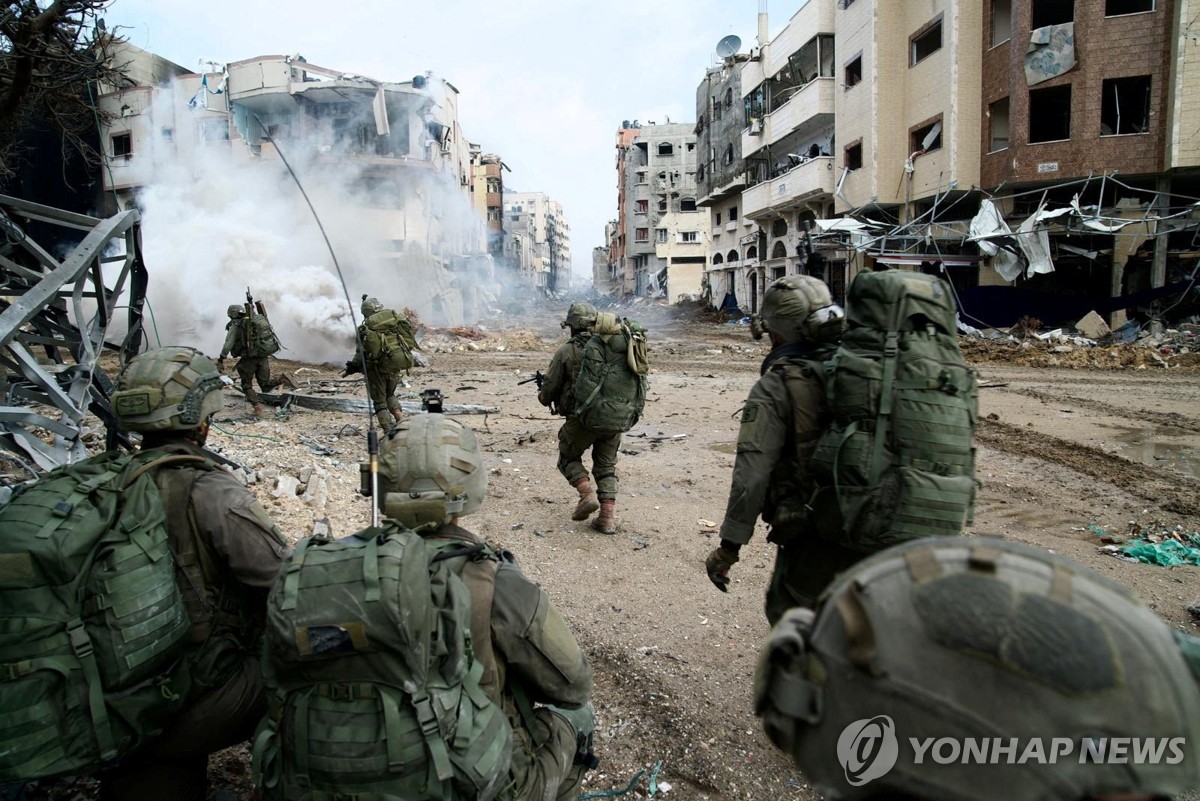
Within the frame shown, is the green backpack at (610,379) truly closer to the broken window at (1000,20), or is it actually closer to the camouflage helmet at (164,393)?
the camouflage helmet at (164,393)

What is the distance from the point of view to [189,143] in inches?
1131

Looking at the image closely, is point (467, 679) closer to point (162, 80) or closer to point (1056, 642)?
point (1056, 642)

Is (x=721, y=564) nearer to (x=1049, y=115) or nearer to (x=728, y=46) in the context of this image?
(x=1049, y=115)

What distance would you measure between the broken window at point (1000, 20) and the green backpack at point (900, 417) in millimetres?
21378

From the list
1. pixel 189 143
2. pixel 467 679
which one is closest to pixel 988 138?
pixel 467 679

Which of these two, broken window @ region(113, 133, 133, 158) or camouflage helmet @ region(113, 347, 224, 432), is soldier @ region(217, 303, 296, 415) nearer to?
camouflage helmet @ region(113, 347, 224, 432)

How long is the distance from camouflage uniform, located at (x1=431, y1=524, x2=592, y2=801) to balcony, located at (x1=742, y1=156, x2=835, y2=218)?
1016 inches

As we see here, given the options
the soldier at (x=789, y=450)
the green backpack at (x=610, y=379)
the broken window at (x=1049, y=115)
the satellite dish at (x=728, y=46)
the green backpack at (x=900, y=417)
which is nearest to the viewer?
the green backpack at (x=900, y=417)

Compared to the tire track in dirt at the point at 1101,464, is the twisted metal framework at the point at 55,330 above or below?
above

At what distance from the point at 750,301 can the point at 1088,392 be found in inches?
969

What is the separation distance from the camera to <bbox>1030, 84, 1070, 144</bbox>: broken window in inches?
752

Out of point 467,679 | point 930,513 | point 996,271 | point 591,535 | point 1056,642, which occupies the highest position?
point 996,271

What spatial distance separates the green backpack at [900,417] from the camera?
2.33 m

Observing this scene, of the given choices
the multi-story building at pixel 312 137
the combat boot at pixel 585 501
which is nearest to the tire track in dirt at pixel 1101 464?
the combat boot at pixel 585 501
